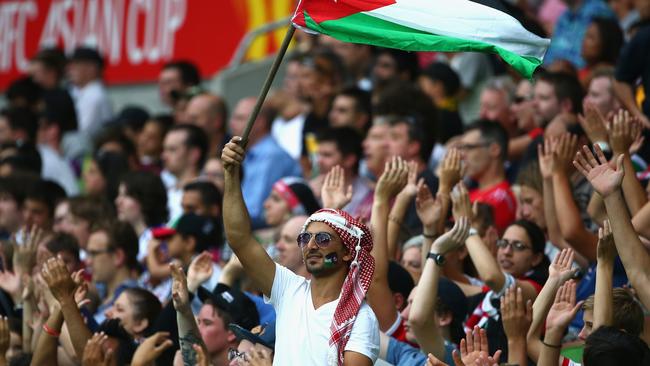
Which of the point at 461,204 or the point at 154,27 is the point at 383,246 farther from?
the point at 154,27

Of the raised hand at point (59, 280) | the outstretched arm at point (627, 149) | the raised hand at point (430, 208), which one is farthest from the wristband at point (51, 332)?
the outstretched arm at point (627, 149)

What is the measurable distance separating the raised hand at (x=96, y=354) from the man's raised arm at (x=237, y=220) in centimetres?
175

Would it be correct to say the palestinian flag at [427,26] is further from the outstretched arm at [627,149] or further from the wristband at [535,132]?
the wristband at [535,132]

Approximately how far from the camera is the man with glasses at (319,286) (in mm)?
6812

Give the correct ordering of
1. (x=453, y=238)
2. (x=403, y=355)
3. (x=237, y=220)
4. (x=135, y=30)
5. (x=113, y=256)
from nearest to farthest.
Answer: (x=237, y=220)
(x=403, y=355)
(x=453, y=238)
(x=113, y=256)
(x=135, y=30)

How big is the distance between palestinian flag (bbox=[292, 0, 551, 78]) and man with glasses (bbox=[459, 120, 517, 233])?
2.98 m

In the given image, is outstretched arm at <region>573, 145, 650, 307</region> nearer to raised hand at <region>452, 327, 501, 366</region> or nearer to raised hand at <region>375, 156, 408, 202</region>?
raised hand at <region>452, 327, 501, 366</region>

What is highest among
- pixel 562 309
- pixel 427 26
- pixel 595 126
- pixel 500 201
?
pixel 427 26

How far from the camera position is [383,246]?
8.60 m

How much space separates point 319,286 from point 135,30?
1345 cm

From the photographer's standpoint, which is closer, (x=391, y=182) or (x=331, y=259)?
(x=331, y=259)

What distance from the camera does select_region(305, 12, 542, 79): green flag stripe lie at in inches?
299

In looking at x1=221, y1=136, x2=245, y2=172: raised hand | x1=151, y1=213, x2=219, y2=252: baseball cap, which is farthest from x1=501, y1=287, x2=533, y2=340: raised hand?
x1=151, y1=213, x2=219, y2=252: baseball cap

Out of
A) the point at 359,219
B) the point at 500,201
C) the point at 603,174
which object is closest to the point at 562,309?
the point at 603,174
